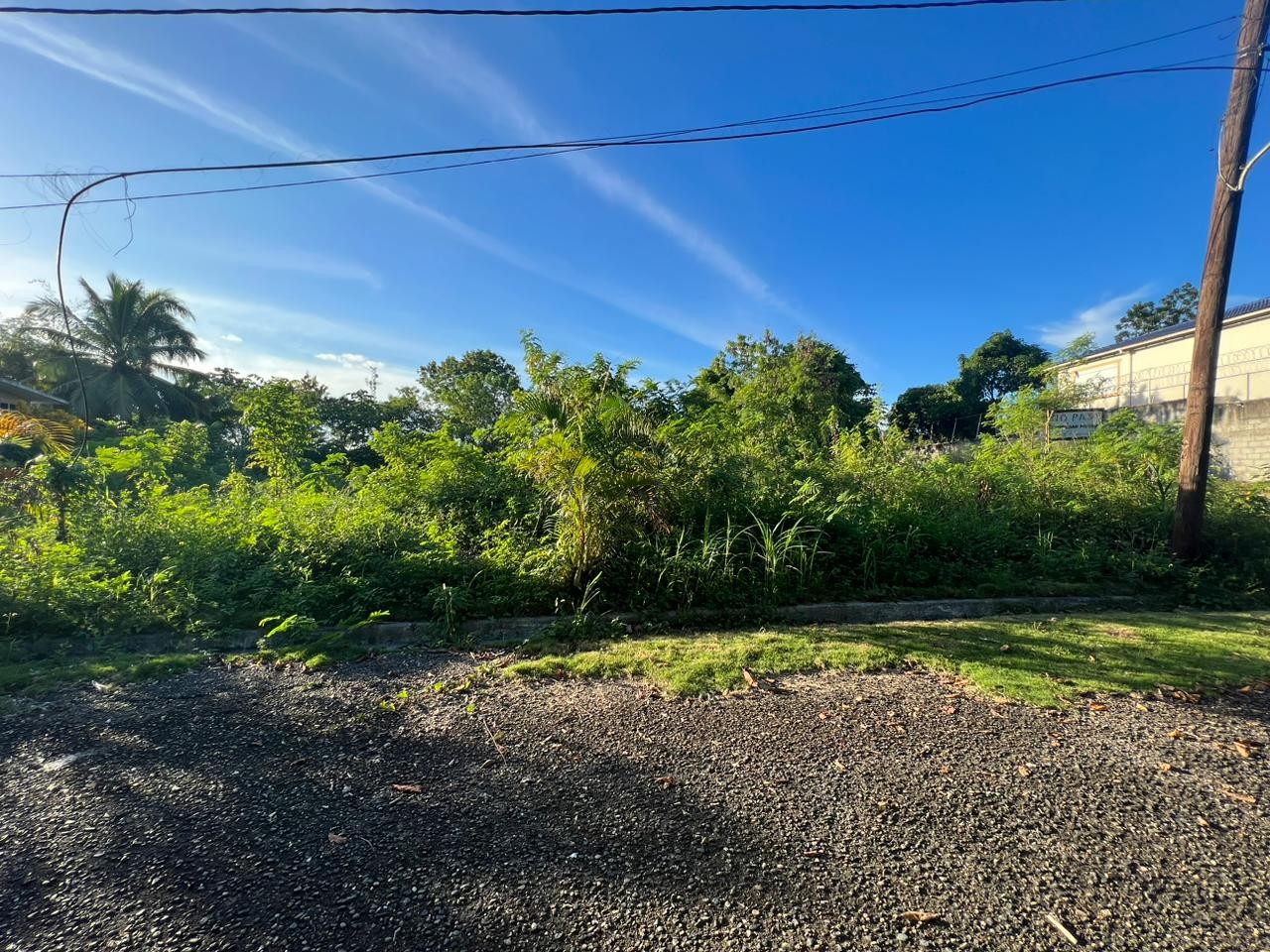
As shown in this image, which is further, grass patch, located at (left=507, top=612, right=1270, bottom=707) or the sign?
the sign

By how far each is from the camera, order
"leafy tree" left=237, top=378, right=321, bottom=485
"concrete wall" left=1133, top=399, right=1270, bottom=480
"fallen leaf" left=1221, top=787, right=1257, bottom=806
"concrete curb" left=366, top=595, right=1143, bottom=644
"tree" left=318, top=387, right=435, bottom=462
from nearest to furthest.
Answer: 1. "fallen leaf" left=1221, top=787, right=1257, bottom=806
2. "concrete curb" left=366, top=595, right=1143, bottom=644
3. "leafy tree" left=237, top=378, right=321, bottom=485
4. "concrete wall" left=1133, top=399, right=1270, bottom=480
5. "tree" left=318, top=387, right=435, bottom=462

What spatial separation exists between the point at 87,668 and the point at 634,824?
4.27 metres

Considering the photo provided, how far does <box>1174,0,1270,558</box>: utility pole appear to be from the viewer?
5559mm

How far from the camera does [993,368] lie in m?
31.1

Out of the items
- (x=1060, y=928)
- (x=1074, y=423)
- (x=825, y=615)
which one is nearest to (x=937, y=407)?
(x=1074, y=423)

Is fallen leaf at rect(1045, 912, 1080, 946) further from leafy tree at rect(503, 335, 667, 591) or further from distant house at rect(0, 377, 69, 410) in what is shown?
distant house at rect(0, 377, 69, 410)

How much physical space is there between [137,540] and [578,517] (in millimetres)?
4658

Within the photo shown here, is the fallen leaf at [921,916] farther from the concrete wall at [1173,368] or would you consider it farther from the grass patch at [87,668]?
the concrete wall at [1173,368]

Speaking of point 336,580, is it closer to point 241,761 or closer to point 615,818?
point 241,761

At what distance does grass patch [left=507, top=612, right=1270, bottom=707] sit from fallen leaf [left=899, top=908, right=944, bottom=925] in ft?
5.64

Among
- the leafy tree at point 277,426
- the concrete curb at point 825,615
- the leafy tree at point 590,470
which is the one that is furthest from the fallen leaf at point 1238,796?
the leafy tree at point 277,426

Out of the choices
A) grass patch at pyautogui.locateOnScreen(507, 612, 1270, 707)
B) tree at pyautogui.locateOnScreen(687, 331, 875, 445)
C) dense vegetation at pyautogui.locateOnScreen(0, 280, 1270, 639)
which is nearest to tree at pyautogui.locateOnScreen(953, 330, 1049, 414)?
tree at pyautogui.locateOnScreen(687, 331, 875, 445)

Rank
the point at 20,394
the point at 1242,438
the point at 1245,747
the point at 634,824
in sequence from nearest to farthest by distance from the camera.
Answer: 1. the point at 634,824
2. the point at 1245,747
3. the point at 1242,438
4. the point at 20,394

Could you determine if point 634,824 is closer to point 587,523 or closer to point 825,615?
point 587,523
